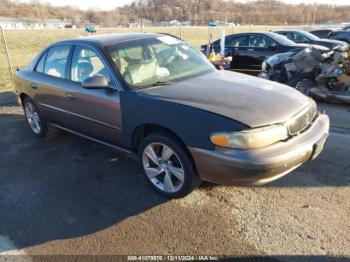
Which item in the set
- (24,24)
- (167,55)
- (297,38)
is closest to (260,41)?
(297,38)

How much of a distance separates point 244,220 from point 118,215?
1.23 m

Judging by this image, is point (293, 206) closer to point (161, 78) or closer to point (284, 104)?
point (284, 104)

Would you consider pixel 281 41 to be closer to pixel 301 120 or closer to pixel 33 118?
pixel 301 120

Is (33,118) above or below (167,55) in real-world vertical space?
below

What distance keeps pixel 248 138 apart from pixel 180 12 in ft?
348

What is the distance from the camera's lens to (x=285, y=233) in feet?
8.82

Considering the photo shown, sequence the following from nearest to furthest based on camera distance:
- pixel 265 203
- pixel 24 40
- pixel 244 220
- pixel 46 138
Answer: pixel 244 220, pixel 265 203, pixel 46 138, pixel 24 40

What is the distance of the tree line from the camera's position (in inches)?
3477

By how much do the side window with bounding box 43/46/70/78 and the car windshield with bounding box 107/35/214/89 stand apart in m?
0.96

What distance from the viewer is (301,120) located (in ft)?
9.77

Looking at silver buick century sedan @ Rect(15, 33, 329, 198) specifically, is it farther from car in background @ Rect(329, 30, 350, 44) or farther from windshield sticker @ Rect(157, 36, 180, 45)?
car in background @ Rect(329, 30, 350, 44)

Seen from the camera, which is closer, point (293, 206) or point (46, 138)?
point (293, 206)

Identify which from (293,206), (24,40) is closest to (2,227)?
(293,206)

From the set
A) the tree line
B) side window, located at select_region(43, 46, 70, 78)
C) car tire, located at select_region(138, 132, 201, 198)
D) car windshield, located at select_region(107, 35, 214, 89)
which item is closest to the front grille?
car tire, located at select_region(138, 132, 201, 198)
